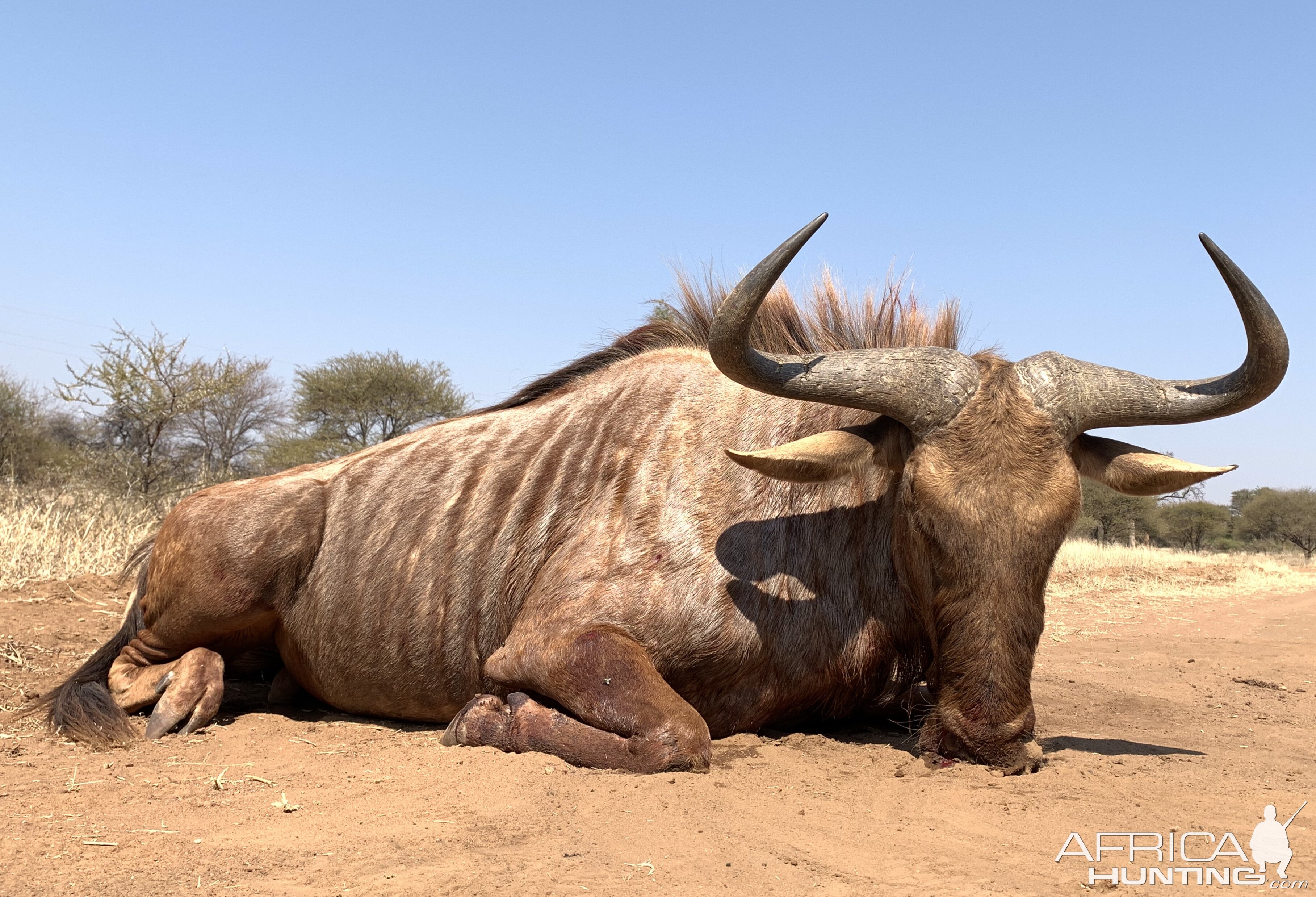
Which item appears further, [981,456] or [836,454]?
[836,454]

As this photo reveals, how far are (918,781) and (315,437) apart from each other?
2249cm

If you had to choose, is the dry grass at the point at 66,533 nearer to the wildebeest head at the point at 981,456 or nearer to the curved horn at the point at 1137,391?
the wildebeest head at the point at 981,456

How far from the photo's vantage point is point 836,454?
4211 mm

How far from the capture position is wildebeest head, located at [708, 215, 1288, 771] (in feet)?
12.6

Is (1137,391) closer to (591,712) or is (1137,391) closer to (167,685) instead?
(591,712)

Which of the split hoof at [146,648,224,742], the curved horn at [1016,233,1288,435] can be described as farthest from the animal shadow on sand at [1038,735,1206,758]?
the split hoof at [146,648,224,742]

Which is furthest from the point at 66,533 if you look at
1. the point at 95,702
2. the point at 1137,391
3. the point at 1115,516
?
the point at 1115,516

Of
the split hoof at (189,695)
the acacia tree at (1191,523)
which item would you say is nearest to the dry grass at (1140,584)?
the split hoof at (189,695)

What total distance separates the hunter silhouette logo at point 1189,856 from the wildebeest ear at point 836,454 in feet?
5.44

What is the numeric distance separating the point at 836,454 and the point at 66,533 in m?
10.3

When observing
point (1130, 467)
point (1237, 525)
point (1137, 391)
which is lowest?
point (1237, 525)

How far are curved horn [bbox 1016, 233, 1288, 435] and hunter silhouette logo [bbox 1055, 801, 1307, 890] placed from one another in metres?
1.60

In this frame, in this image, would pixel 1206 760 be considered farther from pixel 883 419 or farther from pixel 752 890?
pixel 752 890

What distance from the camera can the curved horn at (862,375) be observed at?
403 centimetres
